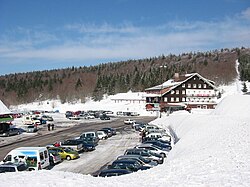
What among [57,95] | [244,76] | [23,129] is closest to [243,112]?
[23,129]

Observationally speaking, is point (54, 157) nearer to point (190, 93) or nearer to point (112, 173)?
point (112, 173)

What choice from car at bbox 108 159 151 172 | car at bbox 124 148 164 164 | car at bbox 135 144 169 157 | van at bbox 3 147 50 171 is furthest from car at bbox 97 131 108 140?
car at bbox 108 159 151 172

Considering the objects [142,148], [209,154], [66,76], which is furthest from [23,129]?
[66,76]

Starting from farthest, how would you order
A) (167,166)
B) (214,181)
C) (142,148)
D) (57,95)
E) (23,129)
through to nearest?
(57,95) → (23,129) → (142,148) → (167,166) → (214,181)

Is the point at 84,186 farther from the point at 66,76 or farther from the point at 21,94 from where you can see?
the point at 66,76

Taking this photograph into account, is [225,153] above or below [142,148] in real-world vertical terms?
above

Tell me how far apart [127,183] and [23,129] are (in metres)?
39.0

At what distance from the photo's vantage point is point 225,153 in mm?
15375

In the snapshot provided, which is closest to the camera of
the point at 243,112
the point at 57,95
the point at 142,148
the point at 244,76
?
the point at 142,148

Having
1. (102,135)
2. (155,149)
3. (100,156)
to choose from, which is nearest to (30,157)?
(100,156)

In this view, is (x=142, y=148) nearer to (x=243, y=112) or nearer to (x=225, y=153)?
(x=225, y=153)

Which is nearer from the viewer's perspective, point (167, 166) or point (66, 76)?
point (167, 166)

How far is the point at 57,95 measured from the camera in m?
150

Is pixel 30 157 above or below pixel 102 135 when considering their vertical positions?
above
